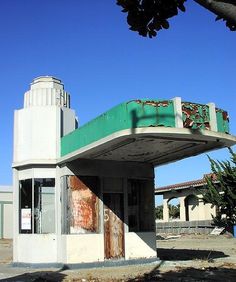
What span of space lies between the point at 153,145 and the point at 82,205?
3.38 meters

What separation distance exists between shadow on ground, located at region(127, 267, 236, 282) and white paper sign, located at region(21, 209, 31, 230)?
456 centimetres

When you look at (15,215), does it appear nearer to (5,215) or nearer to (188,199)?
(5,215)

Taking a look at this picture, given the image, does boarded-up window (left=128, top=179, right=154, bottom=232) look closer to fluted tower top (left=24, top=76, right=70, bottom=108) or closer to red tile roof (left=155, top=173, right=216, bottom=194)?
fluted tower top (left=24, top=76, right=70, bottom=108)

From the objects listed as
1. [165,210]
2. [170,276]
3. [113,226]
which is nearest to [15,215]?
[113,226]

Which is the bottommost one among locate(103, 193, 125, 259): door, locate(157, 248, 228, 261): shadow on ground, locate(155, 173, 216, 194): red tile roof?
locate(157, 248, 228, 261): shadow on ground

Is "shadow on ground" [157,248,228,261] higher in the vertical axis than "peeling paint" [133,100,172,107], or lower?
lower

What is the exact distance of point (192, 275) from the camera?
535 inches

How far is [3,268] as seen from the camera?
1689cm

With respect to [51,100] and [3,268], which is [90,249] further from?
[51,100]

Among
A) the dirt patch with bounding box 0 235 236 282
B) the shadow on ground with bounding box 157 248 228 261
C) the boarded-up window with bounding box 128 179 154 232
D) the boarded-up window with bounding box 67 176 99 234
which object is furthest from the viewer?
the shadow on ground with bounding box 157 248 228 261

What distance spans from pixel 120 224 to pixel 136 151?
289cm

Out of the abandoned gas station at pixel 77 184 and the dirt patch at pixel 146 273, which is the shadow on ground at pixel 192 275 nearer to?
the dirt patch at pixel 146 273

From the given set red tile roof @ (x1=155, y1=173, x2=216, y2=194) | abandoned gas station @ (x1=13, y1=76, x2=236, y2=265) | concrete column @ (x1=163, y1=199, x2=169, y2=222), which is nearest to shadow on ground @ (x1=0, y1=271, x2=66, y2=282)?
abandoned gas station @ (x1=13, y1=76, x2=236, y2=265)

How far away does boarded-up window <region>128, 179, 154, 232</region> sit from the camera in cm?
1766
